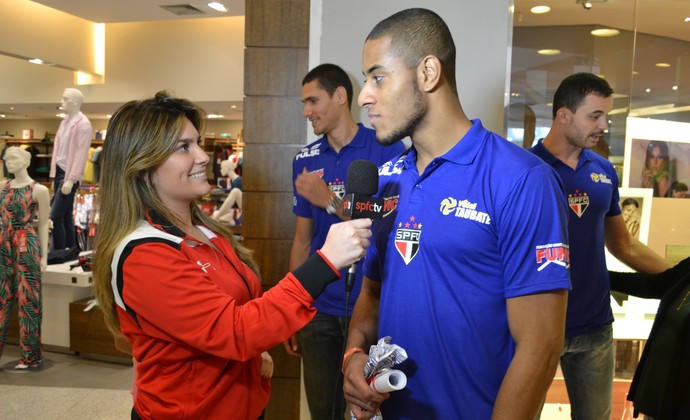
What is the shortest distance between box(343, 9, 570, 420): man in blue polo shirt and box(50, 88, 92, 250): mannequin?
5.42 meters

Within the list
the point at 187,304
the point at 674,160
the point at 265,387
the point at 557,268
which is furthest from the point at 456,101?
the point at 674,160

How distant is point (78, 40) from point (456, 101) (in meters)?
9.59

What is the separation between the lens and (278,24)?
297cm

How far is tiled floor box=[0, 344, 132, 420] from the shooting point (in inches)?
146

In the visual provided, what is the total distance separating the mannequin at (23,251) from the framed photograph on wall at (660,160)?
4.29m

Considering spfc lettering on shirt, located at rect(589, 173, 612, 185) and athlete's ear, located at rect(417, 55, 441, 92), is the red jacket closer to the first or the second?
athlete's ear, located at rect(417, 55, 441, 92)

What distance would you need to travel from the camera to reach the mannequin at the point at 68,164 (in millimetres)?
5996

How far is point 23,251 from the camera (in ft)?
14.5

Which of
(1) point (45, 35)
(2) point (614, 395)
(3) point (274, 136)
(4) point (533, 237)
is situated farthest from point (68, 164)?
(4) point (533, 237)

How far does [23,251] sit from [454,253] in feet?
14.0

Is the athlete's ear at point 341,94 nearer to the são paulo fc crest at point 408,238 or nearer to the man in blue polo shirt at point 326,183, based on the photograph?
the man in blue polo shirt at point 326,183

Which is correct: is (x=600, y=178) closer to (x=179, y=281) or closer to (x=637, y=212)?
(x=637, y=212)

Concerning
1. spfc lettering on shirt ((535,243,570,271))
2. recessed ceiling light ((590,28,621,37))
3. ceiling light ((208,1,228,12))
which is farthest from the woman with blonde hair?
ceiling light ((208,1,228,12))

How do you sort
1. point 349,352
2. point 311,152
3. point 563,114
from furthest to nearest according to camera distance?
point 311,152 < point 563,114 < point 349,352
